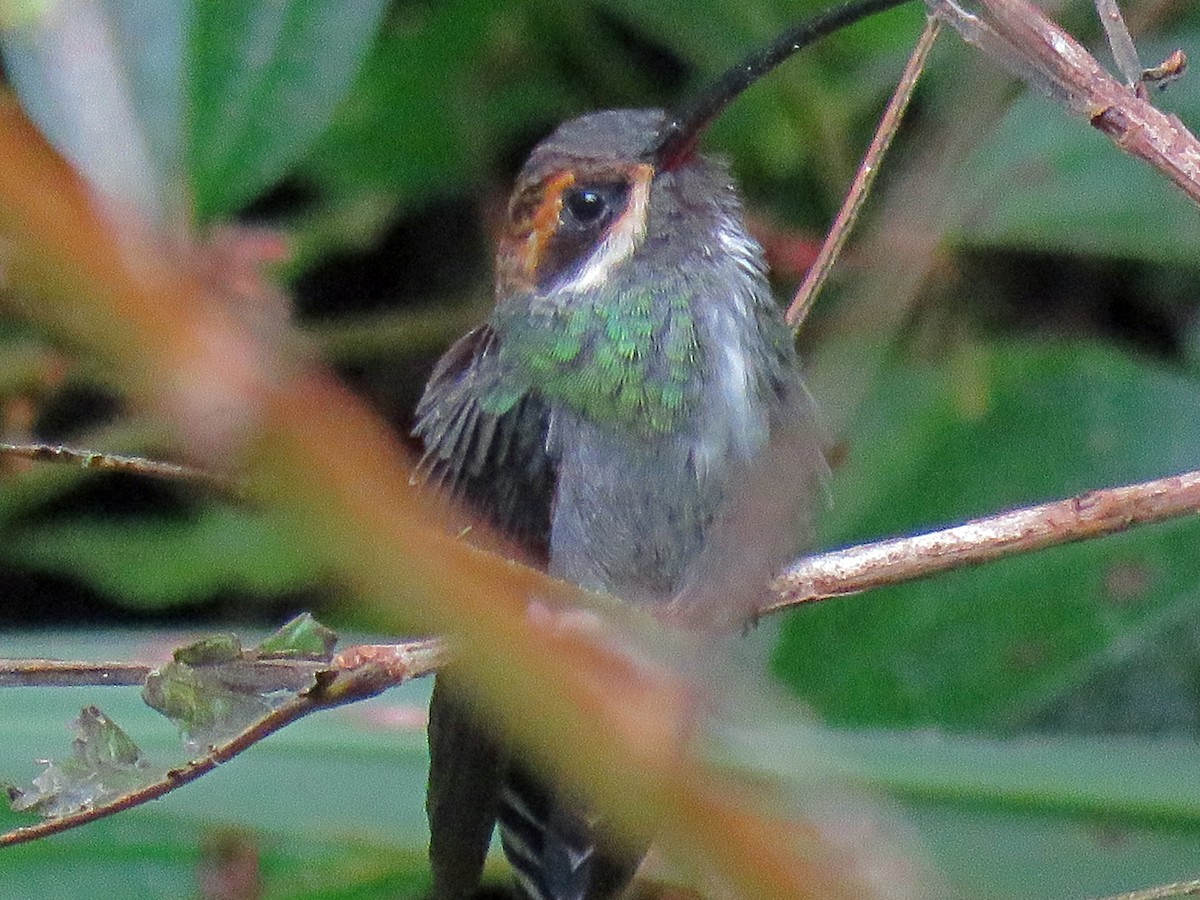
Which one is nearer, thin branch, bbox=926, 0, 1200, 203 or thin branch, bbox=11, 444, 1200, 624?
thin branch, bbox=11, 444, 1200, 624

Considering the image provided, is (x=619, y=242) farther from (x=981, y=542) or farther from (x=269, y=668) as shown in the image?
(x=269, y=668)

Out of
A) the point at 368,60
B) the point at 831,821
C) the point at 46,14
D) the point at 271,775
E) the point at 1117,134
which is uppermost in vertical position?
the point at 368,60

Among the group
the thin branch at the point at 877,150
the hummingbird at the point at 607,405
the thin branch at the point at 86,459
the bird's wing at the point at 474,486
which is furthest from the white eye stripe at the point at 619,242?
the thin branch at the point at 86,459

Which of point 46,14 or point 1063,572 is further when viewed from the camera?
point 1063,572

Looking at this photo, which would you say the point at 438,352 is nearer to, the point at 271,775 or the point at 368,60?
the point at 368,60

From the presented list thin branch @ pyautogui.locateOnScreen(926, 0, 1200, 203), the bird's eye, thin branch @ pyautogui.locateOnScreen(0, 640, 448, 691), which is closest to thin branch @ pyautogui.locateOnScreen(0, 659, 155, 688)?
thin branch @ pyautogui.locateOnScreen(0, 640, 448, 691)

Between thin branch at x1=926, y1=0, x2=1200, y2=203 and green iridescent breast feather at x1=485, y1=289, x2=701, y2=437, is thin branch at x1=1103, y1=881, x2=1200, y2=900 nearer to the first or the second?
thin branch at x1=926, y1=0, x2=1200, y2=203

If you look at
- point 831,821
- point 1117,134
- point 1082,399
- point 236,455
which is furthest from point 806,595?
point 1082,399

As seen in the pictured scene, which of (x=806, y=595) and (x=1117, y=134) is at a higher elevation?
(x=1117, y=134)
